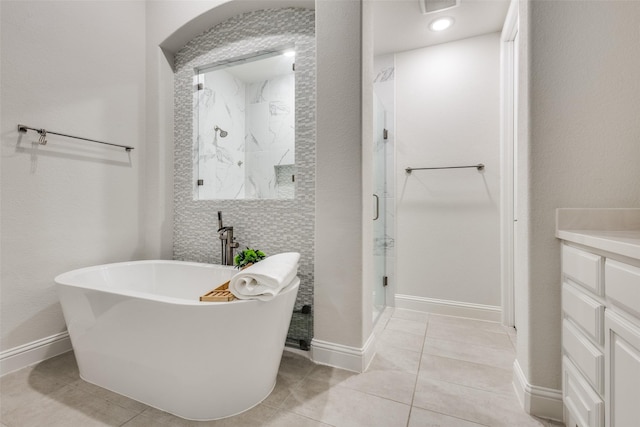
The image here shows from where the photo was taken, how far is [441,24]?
2.23 metres

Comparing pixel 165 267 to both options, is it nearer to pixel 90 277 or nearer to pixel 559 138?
pixel 90 277

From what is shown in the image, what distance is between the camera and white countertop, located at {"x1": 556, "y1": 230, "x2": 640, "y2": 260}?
0.77 meters

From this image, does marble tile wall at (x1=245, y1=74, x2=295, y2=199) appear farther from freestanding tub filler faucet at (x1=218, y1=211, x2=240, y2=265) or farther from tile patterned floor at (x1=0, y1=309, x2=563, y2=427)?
tile patterned floor at (x1=0, y1=309, x2=563, y2=427)

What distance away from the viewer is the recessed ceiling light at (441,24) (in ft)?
7.18

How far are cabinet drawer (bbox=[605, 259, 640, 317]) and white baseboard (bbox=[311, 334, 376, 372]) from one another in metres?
1.15

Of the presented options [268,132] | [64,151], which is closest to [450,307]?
[268,132]

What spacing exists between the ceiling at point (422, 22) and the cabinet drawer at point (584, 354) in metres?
2.10

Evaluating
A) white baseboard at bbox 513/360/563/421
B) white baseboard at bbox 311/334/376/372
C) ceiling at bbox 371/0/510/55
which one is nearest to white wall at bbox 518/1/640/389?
white baseboard at bbox 513/360/563/421

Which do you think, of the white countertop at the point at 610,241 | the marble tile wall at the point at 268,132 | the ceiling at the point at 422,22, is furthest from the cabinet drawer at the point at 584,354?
the ceiling at the point at 422,22

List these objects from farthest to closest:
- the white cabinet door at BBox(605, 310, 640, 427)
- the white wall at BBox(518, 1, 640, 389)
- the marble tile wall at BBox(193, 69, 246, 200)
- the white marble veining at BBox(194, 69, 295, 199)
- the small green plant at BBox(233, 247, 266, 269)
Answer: the marble tile wall at BBox(193, 69, 246, 200), the white marble veining at BBox(194, 69, 295, 199), the small green plant at BBox(233, 247, 266, 269), the white wall at BBox(518, 1, 640, 389), the white cabinet door at BBox(605, 310, 640, 427)

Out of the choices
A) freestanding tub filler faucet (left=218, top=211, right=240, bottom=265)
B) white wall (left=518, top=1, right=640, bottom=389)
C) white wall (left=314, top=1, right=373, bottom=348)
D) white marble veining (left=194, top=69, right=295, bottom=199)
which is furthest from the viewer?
white marble veining (left=194, top=69, right=295, bottom=199)

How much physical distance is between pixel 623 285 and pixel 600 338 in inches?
9.2

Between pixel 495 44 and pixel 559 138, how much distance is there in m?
1.55

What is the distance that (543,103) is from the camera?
1267 millimetres
